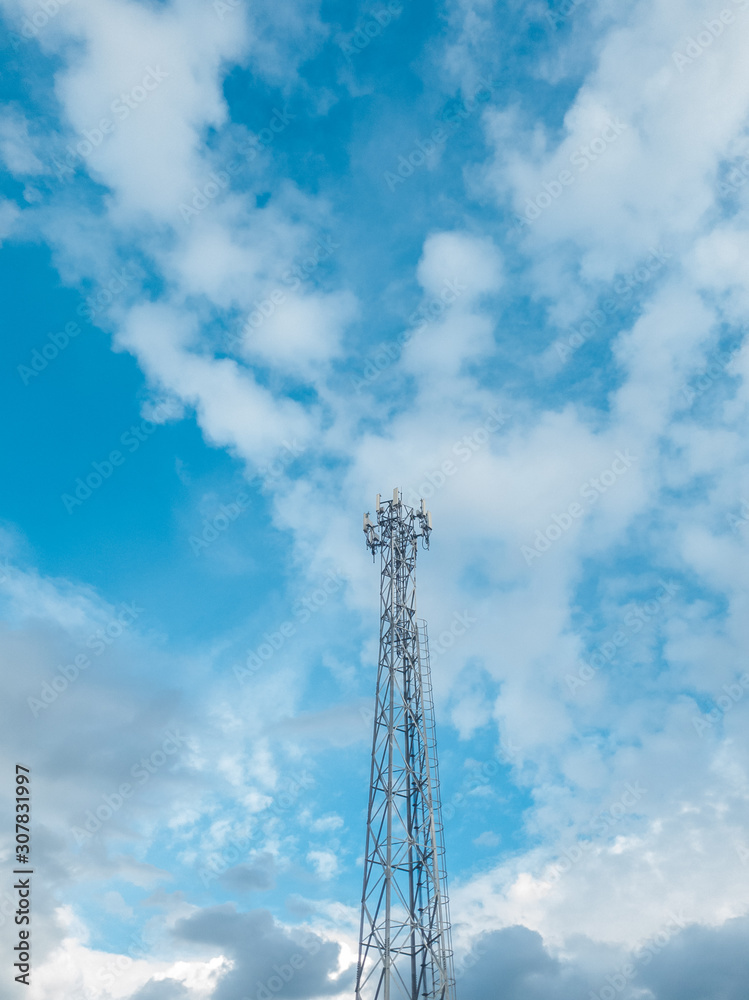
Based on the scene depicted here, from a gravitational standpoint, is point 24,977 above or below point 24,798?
below

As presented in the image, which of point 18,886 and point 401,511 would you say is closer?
point 18,886

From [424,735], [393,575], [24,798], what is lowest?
[24,798]

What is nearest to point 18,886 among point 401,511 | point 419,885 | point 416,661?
point 419,885

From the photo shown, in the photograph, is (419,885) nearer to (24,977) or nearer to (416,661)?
(416,661)

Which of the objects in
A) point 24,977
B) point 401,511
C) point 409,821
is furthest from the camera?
point 401,511

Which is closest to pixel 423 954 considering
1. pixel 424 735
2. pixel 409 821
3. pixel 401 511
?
pixel 409 821

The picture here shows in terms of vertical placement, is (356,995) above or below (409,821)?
below

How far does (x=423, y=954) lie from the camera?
123 ft

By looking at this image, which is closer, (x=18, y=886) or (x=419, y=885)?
(x=18, y=886)

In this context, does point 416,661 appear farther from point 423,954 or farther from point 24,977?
point 24,977

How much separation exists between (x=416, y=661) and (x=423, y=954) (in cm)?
1410

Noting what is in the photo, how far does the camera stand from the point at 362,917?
37.8 metres

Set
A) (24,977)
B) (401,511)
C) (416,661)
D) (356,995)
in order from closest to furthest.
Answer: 1. (24,977)
2. (356,995)
3. (416,661)
4. (401,511)

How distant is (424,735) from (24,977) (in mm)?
20540
